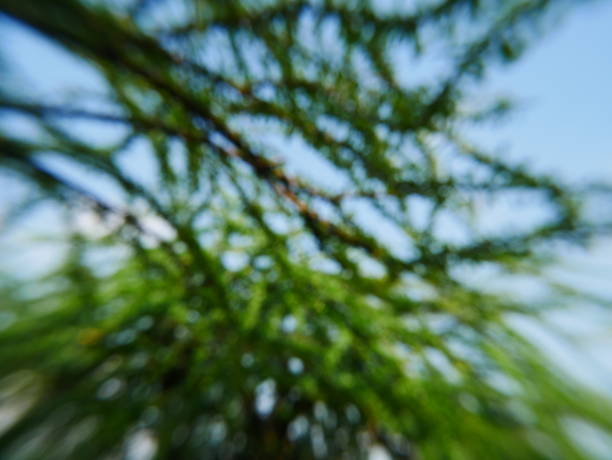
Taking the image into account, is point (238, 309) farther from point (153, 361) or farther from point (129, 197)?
point (153, 361)

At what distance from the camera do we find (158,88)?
52 centimetres

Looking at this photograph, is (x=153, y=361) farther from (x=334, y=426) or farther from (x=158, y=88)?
(x=158, y=88)

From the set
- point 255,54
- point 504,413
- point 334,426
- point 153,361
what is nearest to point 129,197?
point 255,54

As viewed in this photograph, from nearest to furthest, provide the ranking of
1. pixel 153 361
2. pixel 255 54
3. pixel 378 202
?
pixel 378 202 → pixel 255 54 → pixel 153 361

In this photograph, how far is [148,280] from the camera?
0.73 metres

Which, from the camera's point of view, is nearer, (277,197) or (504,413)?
(277,197)

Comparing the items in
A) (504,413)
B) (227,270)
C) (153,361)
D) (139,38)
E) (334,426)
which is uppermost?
(139,38)

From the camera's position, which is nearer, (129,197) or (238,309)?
(129,197)

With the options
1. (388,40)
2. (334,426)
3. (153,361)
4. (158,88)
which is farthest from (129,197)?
(334,426)

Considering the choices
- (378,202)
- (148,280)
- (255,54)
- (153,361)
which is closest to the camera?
(378,202)

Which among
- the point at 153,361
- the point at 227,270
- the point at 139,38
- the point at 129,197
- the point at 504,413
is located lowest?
the point at 504,413

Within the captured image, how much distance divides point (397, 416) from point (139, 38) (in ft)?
2.35

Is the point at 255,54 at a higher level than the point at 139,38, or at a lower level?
lower

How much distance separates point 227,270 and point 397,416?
1.36 ft
